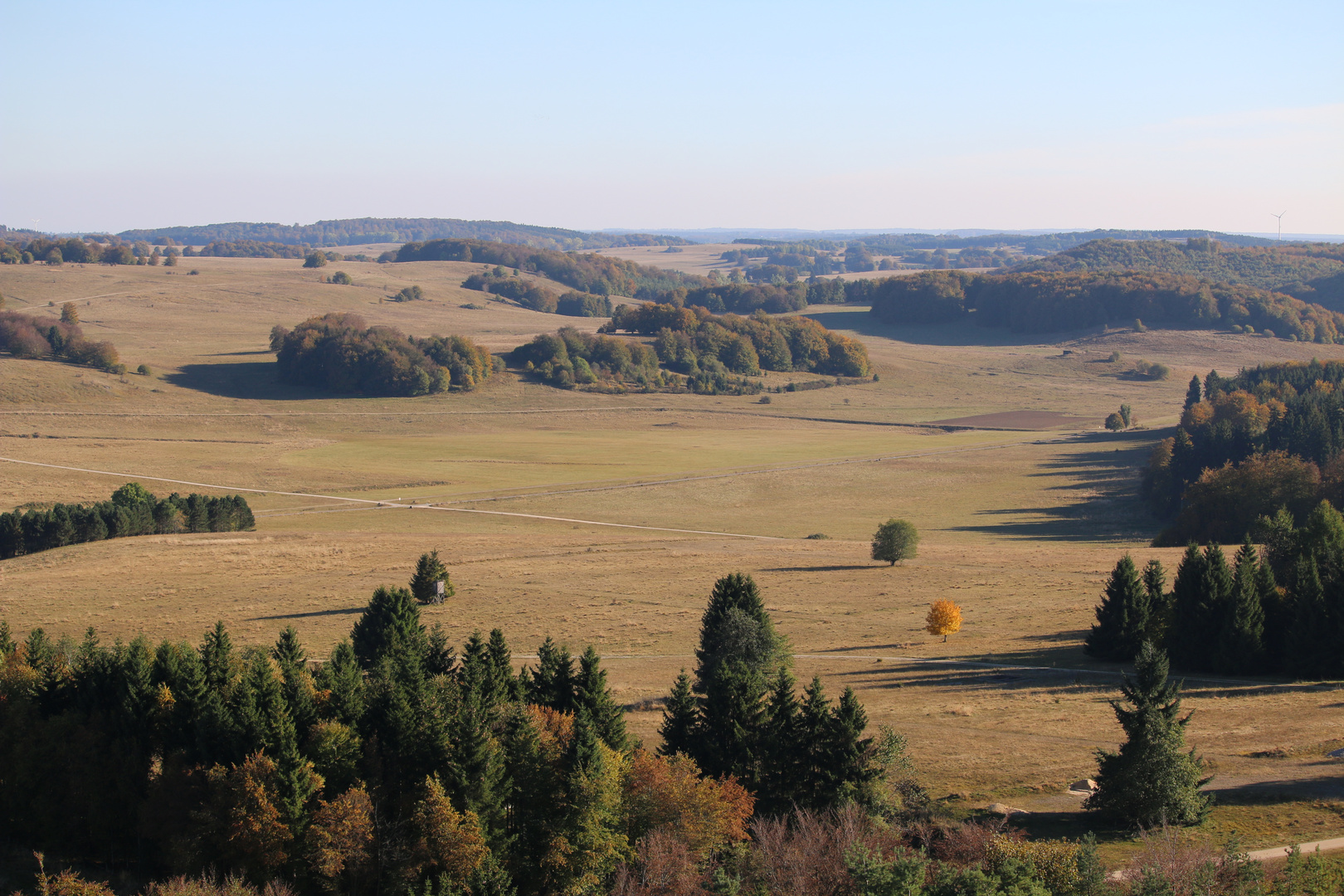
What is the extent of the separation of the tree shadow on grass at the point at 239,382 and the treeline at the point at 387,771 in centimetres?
9908

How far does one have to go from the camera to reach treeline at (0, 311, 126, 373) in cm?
12738

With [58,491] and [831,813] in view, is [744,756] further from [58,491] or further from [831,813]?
[58,491]

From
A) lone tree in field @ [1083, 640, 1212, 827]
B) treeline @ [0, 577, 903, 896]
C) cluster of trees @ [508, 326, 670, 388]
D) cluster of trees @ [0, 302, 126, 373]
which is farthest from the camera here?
cluster of trees @ [508, 326, 670, 388]

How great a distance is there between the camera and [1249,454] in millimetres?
88062

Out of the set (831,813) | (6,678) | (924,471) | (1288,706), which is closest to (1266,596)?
(1288,706)

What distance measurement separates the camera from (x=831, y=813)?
2855cm

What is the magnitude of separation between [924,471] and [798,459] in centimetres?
1252

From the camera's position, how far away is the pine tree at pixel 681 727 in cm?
3105

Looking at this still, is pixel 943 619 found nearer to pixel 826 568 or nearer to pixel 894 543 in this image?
pixel 894 543

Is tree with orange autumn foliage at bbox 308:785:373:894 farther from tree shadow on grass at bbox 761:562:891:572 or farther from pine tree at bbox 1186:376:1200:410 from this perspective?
pine tree at bbox 1186:376:1200:410

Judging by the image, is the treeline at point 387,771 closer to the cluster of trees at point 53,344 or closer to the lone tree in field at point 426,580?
the lone tree in field at point 426,580

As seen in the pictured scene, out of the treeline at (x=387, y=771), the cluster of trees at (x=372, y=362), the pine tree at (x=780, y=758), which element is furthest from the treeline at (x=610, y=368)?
the pine tree at (x=780, y=758)

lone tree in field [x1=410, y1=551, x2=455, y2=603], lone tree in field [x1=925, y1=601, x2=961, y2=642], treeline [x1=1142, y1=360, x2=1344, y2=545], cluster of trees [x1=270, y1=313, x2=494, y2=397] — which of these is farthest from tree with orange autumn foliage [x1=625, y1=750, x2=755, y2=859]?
cluster of trees [x1=270, y1=313, x2=494, y2=397]

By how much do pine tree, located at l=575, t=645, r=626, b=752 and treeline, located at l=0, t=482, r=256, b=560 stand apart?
162ft
